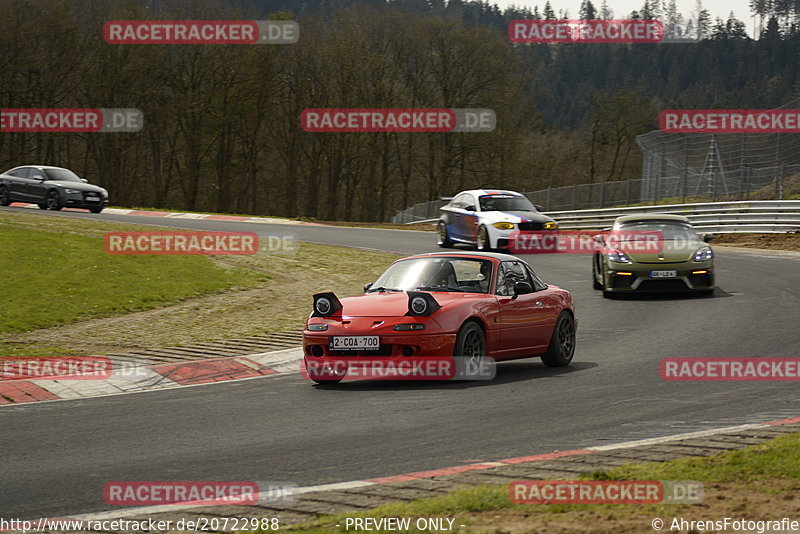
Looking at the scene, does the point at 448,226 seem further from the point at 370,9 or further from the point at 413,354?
the point at 370,9

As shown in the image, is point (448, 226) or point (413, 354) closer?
point (413, 354)

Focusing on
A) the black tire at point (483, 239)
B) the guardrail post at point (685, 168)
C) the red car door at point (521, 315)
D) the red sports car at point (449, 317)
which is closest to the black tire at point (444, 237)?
the black tire at point (483, 239)

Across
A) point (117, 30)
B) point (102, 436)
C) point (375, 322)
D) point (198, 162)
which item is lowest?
point (102, 436)

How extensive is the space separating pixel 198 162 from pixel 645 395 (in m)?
61.5

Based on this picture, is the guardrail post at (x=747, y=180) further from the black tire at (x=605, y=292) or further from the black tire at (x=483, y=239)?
the black tire at (x=605, y=292)

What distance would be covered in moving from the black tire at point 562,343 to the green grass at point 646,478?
4906 mm

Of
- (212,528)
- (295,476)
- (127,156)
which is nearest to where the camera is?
(212,528)

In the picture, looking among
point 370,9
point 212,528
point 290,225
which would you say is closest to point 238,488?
point 212,528

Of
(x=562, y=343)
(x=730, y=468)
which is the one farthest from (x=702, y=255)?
(x=730, y=468)

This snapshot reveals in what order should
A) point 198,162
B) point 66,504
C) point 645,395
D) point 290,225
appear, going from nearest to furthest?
1. point 66,504
2. point 645,395
3. point 290,225
4. point 198,162

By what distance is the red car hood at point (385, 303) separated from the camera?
10961 millimetres

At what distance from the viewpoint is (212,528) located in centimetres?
554

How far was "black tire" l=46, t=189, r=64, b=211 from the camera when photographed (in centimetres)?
3491

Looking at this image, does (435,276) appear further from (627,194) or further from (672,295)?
(627,194)
